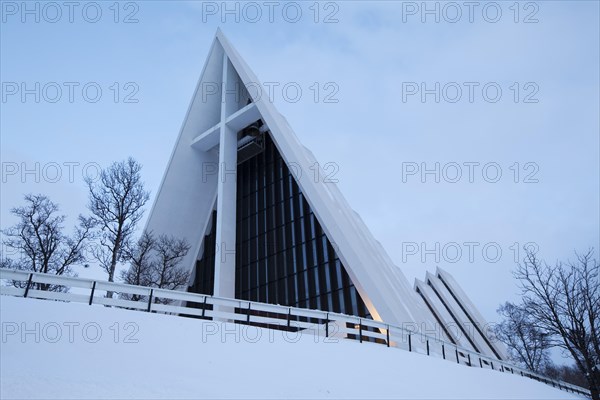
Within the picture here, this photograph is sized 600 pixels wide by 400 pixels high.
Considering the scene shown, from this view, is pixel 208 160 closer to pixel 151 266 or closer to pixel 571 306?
pixel 151 266

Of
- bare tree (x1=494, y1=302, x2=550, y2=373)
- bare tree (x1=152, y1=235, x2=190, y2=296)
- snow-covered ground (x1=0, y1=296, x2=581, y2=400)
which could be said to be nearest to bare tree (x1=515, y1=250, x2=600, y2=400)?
bare tree (x1=494, y1=302, x2=550, y2=373)

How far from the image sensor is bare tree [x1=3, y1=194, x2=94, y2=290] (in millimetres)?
17859

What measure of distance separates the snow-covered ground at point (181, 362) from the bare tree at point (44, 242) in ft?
32.6

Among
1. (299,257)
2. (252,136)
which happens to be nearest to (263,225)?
(299,257)

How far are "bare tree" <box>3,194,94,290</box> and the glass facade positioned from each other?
11.2 meters

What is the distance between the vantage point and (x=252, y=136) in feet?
106

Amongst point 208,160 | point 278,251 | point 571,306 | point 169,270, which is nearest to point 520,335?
point 571,306

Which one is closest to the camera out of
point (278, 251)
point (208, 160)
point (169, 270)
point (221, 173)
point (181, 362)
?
point (181, 362)

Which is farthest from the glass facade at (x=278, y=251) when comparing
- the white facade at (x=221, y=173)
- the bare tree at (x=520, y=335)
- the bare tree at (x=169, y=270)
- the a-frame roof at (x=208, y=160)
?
the bare tree at (x=520, y=335)

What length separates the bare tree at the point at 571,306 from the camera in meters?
18.8

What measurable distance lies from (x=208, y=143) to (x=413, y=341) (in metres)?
23.0

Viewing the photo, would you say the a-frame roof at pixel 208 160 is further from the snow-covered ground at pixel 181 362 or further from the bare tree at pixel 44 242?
the snow-covered ground at pixel 181 362

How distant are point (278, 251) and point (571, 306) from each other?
15.7 meters

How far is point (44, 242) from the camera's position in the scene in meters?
18.2
